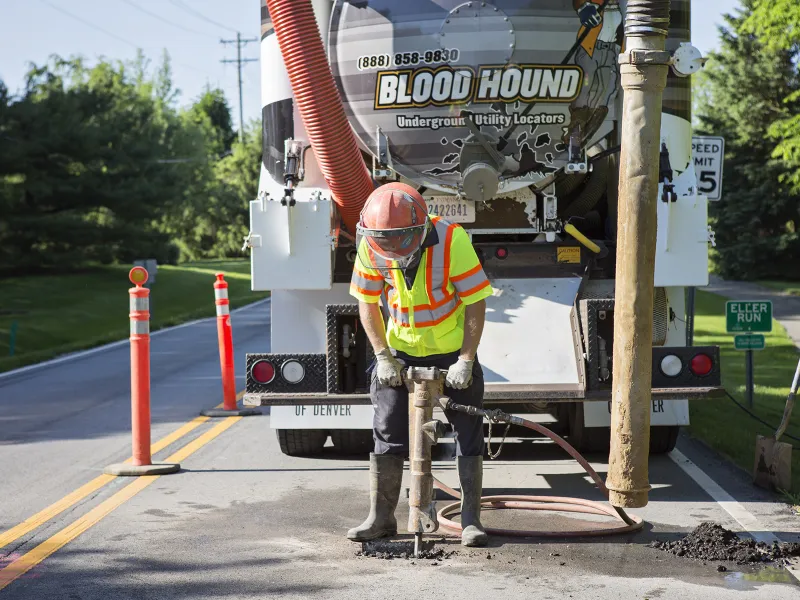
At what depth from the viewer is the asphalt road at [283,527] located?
564cm

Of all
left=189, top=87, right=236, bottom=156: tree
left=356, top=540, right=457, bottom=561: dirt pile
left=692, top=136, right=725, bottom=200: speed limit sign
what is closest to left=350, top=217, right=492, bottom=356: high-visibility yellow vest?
left=356, top=540, right=457, bottom=561: dirt pile

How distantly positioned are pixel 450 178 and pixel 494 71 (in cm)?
79

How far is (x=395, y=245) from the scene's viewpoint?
20.5ft

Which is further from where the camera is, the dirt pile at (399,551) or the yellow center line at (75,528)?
the dirt pile at (399,551)

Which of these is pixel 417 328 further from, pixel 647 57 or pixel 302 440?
pixel 302 440

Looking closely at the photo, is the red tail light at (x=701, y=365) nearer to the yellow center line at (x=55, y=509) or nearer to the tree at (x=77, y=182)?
the yellow center line at (x=55, y=509)

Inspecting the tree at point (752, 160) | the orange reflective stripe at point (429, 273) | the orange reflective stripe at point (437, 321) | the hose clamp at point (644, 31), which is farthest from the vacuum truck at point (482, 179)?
the tree at point (752, 160)

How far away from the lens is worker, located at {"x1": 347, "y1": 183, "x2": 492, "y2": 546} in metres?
6.36

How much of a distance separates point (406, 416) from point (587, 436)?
112 inches

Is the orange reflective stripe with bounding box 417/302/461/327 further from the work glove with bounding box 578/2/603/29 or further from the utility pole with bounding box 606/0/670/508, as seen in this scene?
the work glove with bounding box 578/2/603/29

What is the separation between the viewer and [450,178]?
8.48m

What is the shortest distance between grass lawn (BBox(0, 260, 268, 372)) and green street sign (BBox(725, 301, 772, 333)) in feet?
40.1

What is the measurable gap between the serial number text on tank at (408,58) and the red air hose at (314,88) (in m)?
0.27

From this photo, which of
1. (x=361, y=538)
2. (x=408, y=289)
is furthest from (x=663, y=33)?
(x=361, y=538)
